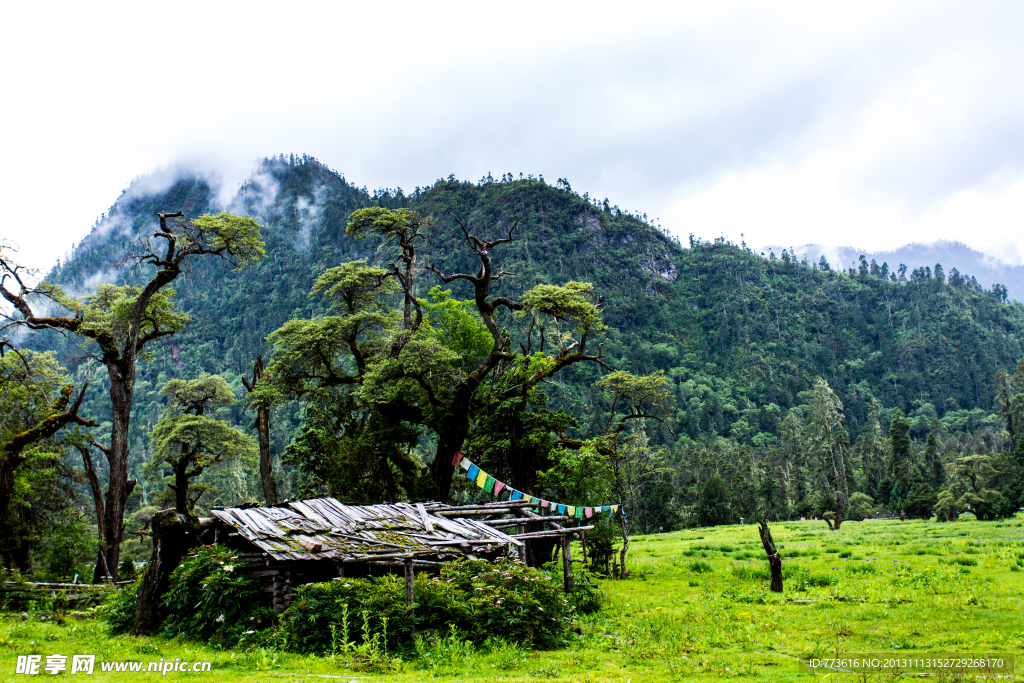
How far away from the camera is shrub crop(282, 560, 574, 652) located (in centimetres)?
1123

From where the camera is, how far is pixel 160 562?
13.0m

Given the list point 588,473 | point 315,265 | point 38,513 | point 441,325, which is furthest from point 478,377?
point 315,265

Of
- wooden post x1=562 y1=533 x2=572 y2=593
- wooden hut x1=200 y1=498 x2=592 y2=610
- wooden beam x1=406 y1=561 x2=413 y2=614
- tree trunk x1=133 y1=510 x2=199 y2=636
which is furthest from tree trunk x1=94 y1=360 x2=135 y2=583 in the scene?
wooden post x1=562 y1=533 x2=572 y2=593

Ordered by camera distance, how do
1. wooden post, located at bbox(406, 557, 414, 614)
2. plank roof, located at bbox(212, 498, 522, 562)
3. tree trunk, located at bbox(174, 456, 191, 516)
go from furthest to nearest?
tree trunk, located at bbox(174, 456, 191, 516), plank roof, located at bbox(212, 498, 522, 562), wooden post, located at bbox(406, 557, 414, 614)

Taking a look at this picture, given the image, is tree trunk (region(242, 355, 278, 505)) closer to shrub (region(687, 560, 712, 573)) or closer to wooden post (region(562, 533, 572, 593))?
wooden post (region(562, 533, 572, 593))

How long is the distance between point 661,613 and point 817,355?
148 m

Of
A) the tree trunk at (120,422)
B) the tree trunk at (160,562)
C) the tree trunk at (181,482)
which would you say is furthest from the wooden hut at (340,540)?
the tree trunk at (181,482)

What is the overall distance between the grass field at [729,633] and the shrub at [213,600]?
1.50 feet

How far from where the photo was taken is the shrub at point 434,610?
11.2m

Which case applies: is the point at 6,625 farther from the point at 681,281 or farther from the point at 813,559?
the point at 681,281

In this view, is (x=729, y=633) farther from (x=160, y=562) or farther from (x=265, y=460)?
(x=265, y=460)

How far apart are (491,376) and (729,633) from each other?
637 inches

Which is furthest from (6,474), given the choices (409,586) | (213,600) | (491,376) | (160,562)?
(491,376)

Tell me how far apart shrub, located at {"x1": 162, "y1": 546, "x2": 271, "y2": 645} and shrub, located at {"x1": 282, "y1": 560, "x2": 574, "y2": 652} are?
0.79 m
